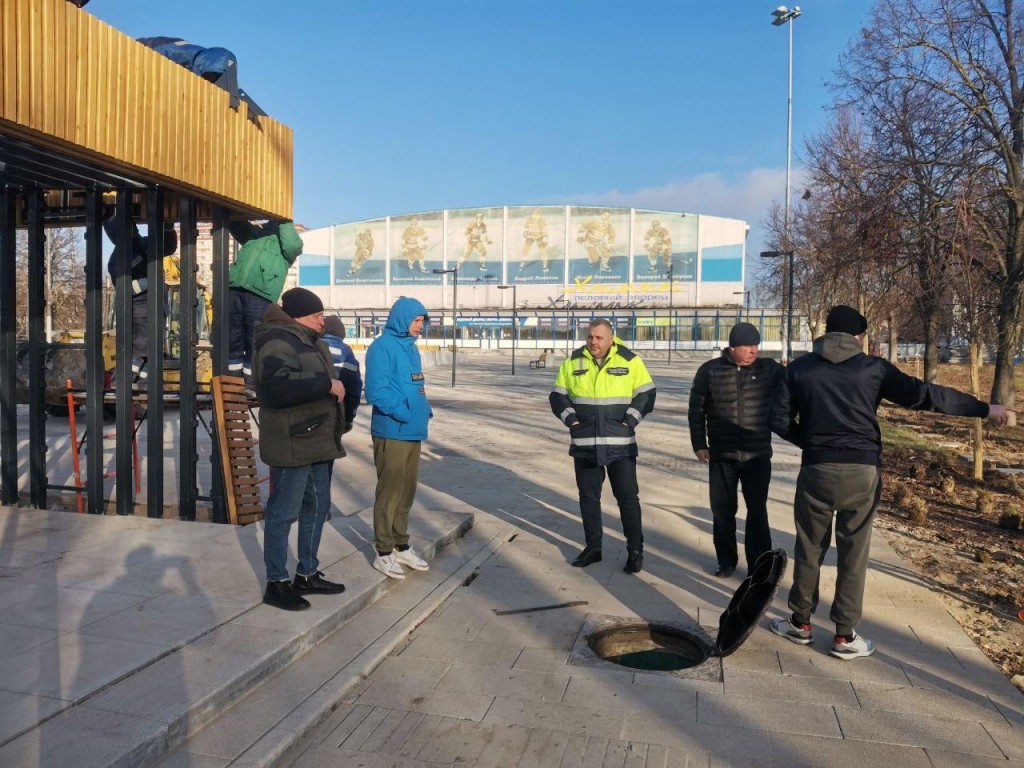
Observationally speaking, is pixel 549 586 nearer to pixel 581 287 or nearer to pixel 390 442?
pixel 390 442

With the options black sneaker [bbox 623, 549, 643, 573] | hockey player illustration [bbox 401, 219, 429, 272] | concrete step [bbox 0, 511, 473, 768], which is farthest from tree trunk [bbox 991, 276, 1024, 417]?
hockey player illustration [bbox 401, 219, 429, 272]

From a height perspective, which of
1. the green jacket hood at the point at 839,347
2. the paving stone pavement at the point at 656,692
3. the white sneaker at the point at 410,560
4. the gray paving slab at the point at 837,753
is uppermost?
the green jacket hood at the point at 839,347

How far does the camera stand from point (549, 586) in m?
5.38

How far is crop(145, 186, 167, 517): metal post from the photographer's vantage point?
6320 millimetres

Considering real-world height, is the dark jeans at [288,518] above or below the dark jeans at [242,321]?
below

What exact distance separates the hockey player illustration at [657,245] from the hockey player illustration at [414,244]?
902 inches

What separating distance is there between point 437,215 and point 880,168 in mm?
68479

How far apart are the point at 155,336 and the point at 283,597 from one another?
3.19 meters

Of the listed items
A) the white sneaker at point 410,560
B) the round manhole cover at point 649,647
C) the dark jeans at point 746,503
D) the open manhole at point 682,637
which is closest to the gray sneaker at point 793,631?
the open manhole at point 682,637

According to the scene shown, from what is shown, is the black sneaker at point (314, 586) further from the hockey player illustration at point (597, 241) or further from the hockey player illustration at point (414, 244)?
the hockey player illustration at point (414, 244)

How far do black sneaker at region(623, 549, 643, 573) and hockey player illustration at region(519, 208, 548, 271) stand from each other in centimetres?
7049

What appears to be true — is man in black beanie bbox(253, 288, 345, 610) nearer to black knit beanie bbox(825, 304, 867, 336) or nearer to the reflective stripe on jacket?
the reflective stripe on jacket

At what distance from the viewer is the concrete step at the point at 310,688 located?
2955 millimetres

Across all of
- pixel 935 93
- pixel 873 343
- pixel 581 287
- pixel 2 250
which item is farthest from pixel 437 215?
pixel 2 250
